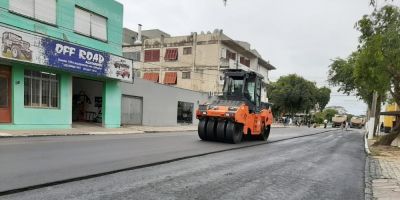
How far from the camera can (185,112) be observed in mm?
38312

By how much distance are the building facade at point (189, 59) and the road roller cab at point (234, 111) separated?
2764cm

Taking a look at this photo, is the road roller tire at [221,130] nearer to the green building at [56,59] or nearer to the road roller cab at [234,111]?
the road roller cab at [234,111]

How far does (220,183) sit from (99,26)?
19.3 metres

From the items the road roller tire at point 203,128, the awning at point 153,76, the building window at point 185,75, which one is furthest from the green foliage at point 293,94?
the road roller tire at point 203,128

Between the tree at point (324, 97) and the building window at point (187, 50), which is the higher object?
the building window at point (187, 50)

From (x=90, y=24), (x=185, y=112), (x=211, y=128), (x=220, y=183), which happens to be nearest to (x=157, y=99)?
(x=185, y=112)

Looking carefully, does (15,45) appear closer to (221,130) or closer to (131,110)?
(221,130)

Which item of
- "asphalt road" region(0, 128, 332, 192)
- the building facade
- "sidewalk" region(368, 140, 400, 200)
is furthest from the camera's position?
the building facade

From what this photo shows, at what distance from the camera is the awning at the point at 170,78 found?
1957 inches

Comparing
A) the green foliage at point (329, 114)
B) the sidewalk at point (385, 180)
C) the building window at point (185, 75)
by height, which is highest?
the building window at point (185, 75)

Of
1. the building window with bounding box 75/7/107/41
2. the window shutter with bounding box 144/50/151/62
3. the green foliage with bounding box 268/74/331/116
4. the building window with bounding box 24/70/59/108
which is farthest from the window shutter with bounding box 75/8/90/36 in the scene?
the green foliage with bounding box 268/74/331/116

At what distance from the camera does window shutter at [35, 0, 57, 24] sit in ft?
67.0

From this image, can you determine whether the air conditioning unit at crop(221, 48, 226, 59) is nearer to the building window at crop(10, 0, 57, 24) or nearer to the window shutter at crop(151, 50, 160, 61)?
the window shutter at crop(151, 50, 160, 61)

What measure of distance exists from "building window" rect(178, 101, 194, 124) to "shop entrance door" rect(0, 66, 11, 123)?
19459 millimetres
